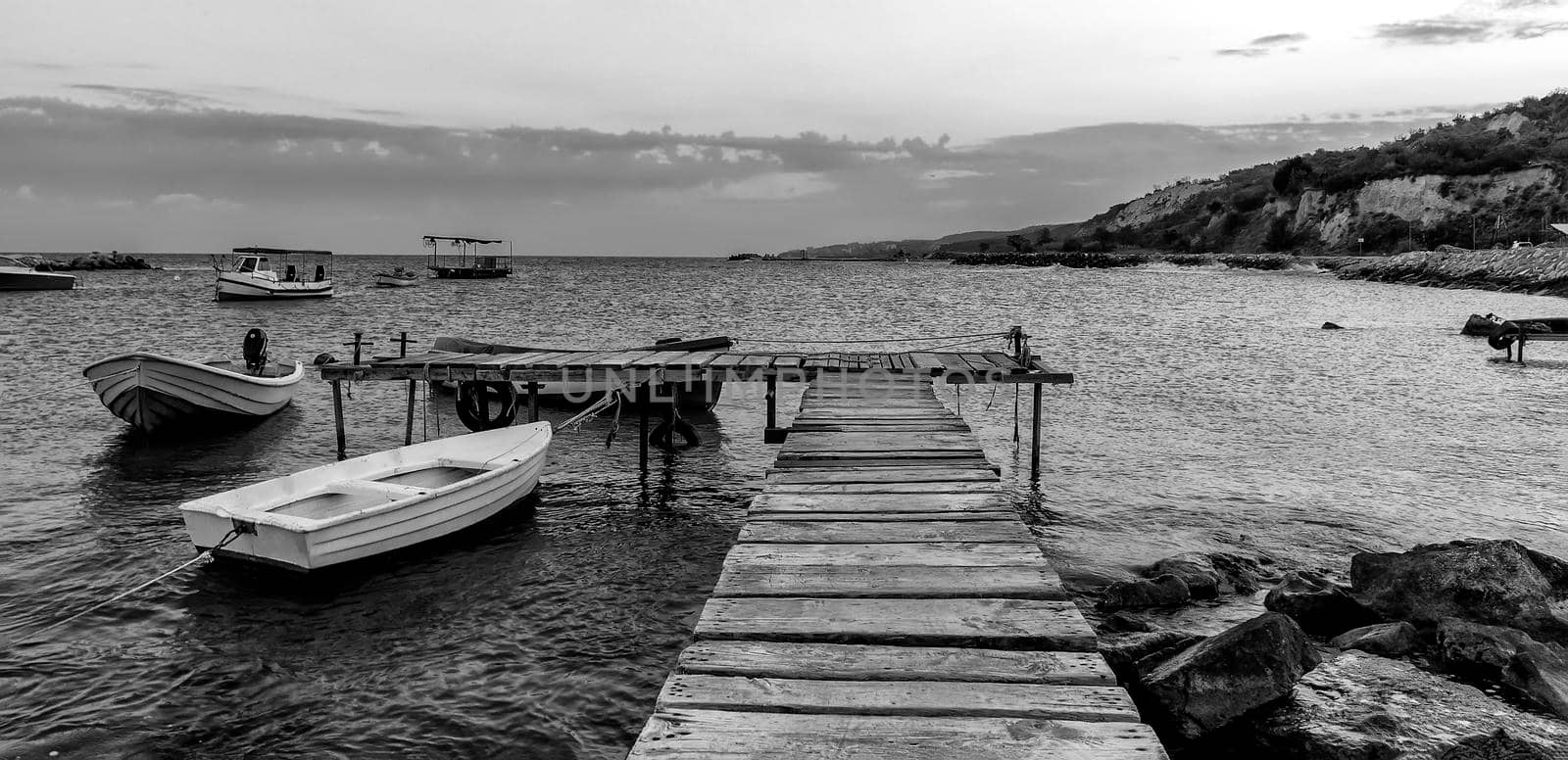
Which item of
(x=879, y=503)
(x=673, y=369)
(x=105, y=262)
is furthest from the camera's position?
(x=105, y=262)

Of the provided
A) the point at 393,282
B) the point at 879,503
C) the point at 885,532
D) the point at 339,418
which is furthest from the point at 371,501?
the point at 393,282

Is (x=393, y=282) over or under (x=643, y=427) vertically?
over

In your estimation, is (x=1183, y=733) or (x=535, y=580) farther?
(x=535, y=580)

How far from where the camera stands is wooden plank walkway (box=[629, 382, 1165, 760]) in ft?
14.4

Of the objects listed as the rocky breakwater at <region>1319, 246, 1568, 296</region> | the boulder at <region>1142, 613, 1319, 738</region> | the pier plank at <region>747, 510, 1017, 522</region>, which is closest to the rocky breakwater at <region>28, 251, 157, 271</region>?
the pier plank at <region>747, 510, 1017, 522</region>

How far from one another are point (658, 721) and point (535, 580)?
23.6 ft

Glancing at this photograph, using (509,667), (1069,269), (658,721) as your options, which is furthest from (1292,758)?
(1069,269)

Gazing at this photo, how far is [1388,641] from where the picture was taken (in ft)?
26.6

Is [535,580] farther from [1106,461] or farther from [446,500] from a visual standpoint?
[1106,461]

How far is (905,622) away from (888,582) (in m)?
0.79

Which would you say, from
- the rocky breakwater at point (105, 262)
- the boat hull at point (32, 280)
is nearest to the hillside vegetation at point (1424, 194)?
the boat hull at point (32, 280)

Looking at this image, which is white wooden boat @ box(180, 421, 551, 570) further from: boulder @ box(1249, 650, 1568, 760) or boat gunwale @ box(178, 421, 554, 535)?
boulder @ box(1249, 650, 1568, 760)

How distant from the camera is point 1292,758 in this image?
6629mm

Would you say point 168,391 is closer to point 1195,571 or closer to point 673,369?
point 673,369
